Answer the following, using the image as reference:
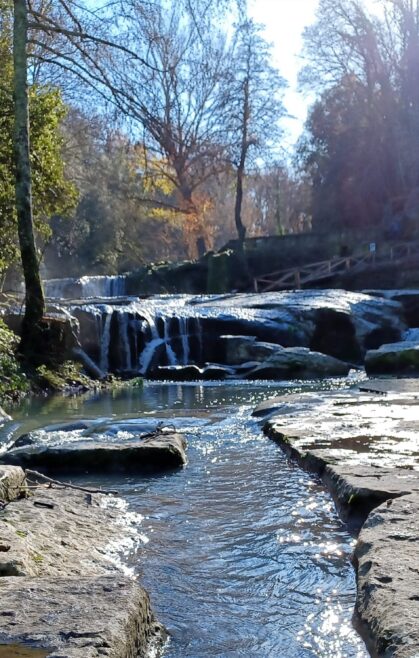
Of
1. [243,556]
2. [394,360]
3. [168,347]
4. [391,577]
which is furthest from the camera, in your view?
[168,347]

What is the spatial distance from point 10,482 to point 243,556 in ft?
4.41

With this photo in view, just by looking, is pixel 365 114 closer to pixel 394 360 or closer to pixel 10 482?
pixel 394 360

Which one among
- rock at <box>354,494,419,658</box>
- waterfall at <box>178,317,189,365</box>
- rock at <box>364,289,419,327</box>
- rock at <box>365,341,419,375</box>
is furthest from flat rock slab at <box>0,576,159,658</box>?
rock at <box>364,289,419,327</box>

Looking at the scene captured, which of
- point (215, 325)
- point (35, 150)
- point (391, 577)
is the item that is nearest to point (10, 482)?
point (391, 577)

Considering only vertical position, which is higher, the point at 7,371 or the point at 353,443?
the point at 7,371

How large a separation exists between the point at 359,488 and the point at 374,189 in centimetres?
3343

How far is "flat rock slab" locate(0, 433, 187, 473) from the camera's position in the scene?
523 cm

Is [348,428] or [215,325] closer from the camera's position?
[348,428]

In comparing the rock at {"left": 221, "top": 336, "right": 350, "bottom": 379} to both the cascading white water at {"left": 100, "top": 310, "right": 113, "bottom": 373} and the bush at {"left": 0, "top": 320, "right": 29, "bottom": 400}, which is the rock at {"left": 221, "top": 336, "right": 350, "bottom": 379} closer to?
the cascading white water at {"left": 100, "top": 310, "right": 113, "bottom": 373}

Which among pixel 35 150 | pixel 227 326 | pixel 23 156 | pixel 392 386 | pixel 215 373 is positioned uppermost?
pixel 35 150

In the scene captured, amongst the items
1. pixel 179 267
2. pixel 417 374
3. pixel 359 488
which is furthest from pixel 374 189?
pixel 359 488

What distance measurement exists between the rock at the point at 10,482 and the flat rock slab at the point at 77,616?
1430mm

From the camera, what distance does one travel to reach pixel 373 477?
402cm

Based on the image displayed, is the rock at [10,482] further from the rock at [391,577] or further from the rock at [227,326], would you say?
the rock at [227,326]
